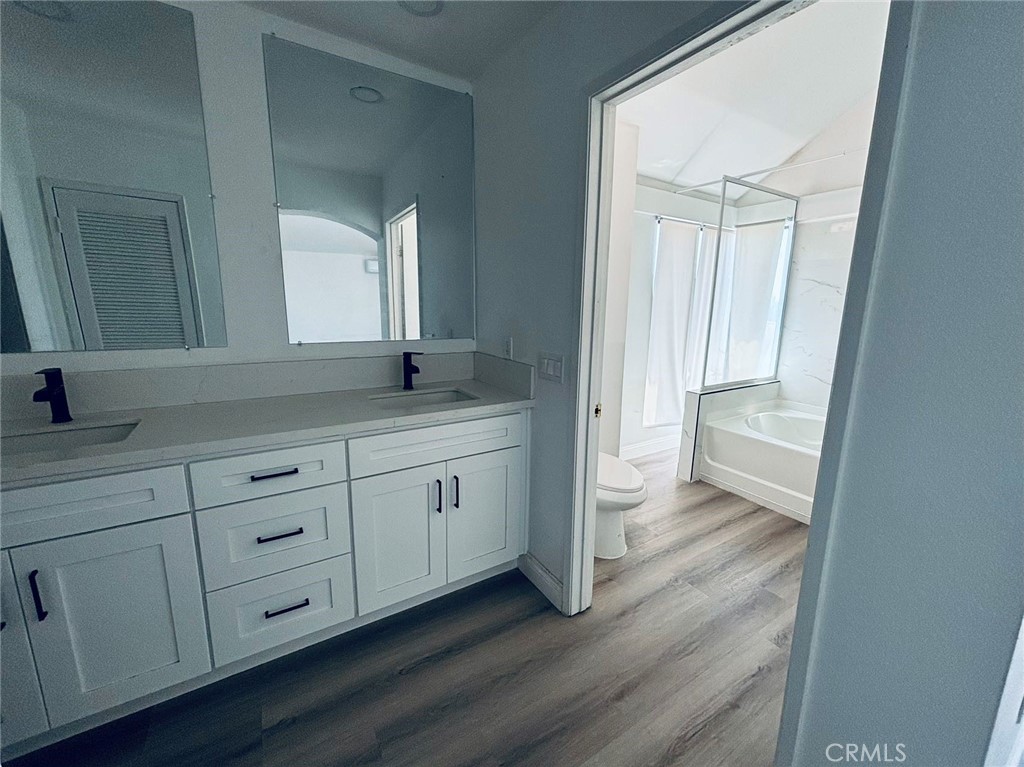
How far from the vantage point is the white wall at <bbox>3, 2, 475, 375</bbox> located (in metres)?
1.53

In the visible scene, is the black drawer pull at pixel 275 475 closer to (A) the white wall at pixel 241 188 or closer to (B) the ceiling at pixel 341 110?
(A) the white wall at pixel 241 188

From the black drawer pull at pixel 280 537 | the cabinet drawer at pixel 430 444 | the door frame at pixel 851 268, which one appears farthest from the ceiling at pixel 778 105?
the black drawer pull at pixel 280 537

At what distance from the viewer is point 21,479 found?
1009 millimetres

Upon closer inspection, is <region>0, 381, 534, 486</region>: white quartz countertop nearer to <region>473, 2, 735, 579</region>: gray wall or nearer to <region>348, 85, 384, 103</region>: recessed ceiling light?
<region>473, 2, 735, 579</region>: gray wall

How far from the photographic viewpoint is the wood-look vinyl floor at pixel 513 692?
1.20 metres

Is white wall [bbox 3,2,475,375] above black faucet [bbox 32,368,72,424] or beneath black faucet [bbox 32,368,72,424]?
above

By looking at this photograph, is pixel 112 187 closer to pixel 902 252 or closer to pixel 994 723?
pixel 902 252

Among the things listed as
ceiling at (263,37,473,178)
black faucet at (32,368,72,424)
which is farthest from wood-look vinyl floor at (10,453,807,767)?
ceiling at (263,37,473,178)

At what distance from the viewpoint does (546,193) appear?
1625 millimetres

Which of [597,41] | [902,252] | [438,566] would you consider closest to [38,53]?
[597,41]

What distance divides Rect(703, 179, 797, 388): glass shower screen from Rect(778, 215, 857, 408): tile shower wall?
8cm

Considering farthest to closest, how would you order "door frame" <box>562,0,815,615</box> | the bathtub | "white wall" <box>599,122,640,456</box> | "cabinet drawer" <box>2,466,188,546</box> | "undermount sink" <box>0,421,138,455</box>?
the bathtub, "white wall" <box>599,122,640,456</box>, "undermount sink" <box>0,421,138,455</box>, "door frame" <box>562,0,815,615</box>, "cabinet drawer" <box>2,466,188,546</box>

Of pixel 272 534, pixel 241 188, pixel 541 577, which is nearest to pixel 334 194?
pixel 241 188

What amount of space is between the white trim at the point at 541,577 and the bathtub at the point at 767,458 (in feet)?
4.91
